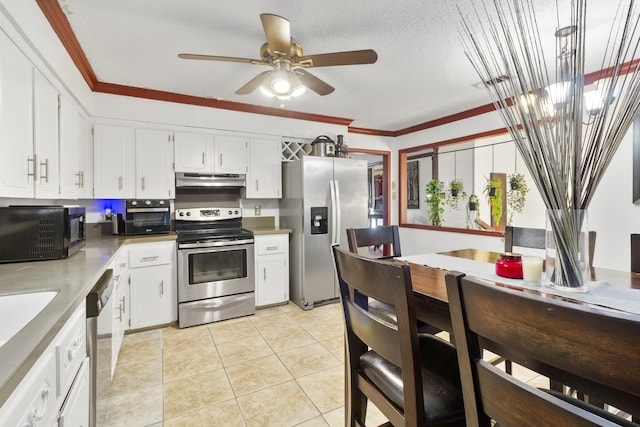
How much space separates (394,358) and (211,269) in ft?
8.52

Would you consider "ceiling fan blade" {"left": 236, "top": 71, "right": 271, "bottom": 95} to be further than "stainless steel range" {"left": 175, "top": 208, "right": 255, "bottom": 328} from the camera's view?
No

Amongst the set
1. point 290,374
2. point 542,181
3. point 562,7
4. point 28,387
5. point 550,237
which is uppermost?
point 562,7

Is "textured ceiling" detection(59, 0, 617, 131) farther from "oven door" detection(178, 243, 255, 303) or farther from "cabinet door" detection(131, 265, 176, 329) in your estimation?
"cabinet door" detection(131, 265, 176, 329)

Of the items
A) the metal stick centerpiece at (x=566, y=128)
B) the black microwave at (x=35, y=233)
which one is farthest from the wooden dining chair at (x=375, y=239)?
the black microwave at (x=35, y=233)

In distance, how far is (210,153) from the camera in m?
3.39

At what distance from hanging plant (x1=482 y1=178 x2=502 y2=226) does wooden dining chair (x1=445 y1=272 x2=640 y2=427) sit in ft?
12.3

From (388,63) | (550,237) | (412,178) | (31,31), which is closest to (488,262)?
(550,237)

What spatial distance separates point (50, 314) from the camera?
98cm

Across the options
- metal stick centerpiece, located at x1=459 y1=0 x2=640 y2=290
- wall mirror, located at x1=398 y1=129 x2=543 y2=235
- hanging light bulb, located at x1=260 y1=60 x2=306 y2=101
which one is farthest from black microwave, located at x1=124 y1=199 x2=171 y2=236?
wall mirror, located at x1=398 y1=129 x2=543 y2=235

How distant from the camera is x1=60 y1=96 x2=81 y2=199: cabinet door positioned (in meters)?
2.13

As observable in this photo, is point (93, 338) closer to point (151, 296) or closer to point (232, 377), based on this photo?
point (232, 377)

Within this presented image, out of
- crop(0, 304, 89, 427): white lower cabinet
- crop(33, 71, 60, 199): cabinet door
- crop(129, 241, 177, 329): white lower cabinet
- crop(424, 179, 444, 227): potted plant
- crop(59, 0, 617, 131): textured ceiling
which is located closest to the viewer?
crop(0, 304, 89, 427): white lower cabinet

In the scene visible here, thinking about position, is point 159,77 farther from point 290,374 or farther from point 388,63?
point 290,374

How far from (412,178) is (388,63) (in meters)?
3.75
